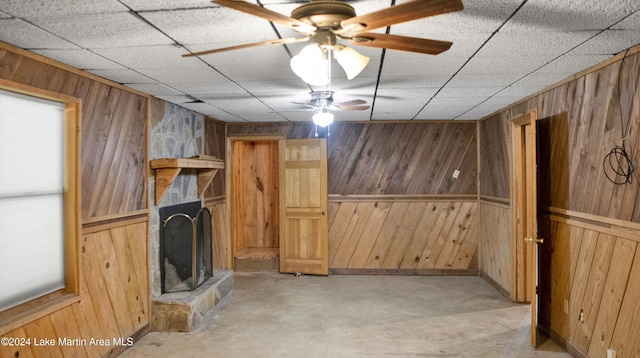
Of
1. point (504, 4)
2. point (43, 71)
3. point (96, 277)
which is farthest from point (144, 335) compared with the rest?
point (504, 4)

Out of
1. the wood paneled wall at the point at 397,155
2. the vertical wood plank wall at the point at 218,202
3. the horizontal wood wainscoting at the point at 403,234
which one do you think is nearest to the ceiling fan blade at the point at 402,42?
the vertical wood plank wall at the point at 218,202

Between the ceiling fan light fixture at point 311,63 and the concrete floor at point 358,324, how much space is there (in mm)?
2414

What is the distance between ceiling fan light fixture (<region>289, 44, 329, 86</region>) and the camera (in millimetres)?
1690

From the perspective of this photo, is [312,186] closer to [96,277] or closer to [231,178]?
[231,178]

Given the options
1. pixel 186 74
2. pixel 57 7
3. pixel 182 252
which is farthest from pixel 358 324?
pixel 57 7

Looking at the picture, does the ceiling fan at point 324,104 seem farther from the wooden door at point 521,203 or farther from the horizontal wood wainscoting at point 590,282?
the horizontal wood wainscoting at point 590,282

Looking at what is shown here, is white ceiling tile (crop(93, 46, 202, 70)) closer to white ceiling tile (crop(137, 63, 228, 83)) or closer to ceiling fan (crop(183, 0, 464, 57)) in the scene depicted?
white ceiling tile (crop(137, 63, 228, 83))

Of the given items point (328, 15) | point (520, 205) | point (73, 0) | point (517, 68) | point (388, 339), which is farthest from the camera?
point (520, 205)

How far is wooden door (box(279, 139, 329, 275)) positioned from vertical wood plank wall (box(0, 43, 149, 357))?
97.0 inches

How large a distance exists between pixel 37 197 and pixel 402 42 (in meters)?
2.50

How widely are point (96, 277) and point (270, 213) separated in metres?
4.02

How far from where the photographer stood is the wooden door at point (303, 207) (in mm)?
5852

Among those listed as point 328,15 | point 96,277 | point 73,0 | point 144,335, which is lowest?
point 144,335

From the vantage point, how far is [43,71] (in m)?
2.56
